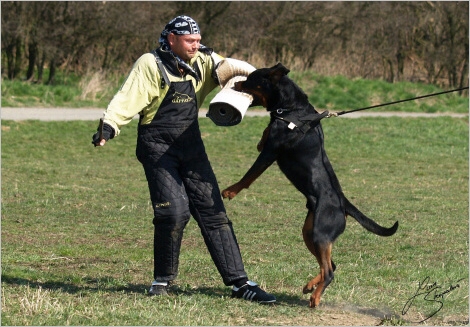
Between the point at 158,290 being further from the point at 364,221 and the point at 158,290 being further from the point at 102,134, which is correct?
the point at 364,221

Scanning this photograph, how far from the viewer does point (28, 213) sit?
10.6m

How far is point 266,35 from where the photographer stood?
27.2 metres

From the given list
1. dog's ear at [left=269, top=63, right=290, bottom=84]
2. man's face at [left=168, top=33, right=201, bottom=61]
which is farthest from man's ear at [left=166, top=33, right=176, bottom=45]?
dog's ear at [left=269, top=63, right=290, bottom=84]

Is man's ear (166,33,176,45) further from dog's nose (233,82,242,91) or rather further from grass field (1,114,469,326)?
grass field (1,114,469,326)

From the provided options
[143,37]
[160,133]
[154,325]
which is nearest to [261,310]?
[154,325]

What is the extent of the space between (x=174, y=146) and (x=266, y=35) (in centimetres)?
2143

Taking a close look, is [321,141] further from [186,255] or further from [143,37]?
[143,37]

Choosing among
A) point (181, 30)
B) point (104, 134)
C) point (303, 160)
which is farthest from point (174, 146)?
point (303, 160)

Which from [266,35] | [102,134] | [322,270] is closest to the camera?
[322,270]

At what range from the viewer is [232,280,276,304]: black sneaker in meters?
6.07

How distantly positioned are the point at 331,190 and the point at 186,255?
257cm

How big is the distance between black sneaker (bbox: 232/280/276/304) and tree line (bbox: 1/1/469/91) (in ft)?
60.2

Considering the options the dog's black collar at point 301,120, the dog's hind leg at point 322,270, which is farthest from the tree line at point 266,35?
the dog's hind leg at point 322,270

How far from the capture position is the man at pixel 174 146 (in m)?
6.05
